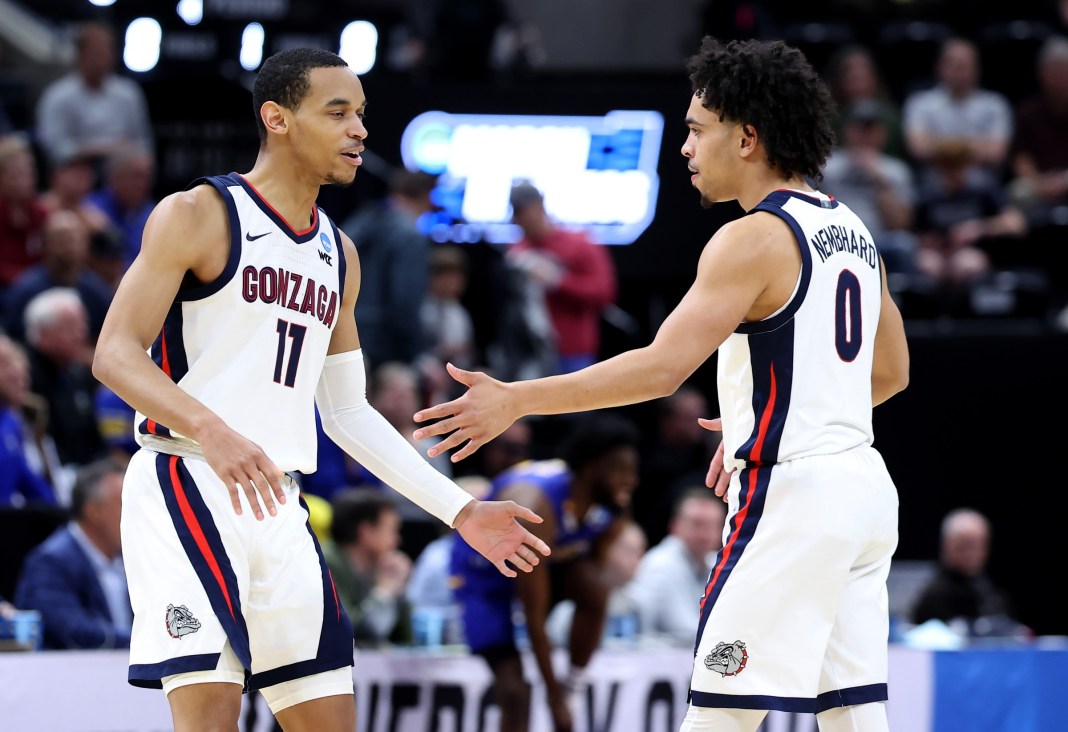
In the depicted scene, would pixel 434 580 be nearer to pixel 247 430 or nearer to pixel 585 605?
pixel 585 605

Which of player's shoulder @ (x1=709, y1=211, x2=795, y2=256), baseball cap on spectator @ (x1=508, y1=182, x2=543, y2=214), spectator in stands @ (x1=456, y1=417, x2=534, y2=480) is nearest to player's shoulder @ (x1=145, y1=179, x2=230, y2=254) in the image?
player's shoulder @ (x1=709, y1=211, x2=795, y2=256)

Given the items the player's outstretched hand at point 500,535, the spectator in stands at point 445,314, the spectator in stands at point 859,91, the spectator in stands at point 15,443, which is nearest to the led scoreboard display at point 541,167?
the spectator in stands at point 445,314

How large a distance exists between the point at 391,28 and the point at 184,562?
32.1 ft

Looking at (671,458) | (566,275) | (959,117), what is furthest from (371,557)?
(959,117)

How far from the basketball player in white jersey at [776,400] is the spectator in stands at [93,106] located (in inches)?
321

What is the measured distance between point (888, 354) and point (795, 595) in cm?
86

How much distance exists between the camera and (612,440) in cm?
712

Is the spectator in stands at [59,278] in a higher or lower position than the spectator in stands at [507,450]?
higher

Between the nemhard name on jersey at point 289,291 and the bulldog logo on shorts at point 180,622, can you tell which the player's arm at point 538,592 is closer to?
the nemhard name on jersey at point 289,291

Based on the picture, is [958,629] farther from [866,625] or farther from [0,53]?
[0,53]

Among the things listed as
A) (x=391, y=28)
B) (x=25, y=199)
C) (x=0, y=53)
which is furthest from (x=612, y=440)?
(x=0, y=53)

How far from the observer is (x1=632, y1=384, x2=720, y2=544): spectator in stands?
10.5 m

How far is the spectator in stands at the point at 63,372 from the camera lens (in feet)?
29.6

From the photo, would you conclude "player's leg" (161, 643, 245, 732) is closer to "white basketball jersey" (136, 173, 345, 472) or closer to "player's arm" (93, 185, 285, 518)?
"player's arm" (93, 185, 285, 518)
